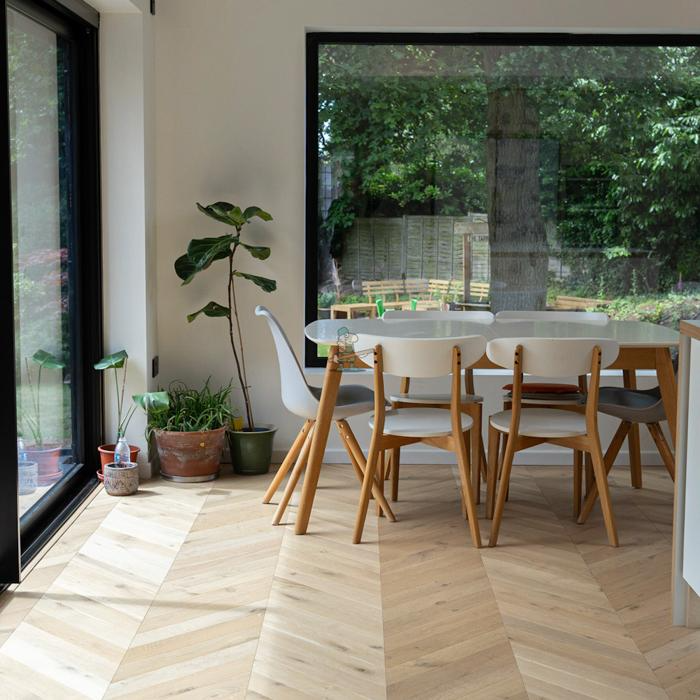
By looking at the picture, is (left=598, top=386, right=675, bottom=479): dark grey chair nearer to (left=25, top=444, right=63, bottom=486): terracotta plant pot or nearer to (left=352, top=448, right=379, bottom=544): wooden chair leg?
(left=352, top=448, right=379, bottom=544): wooden chair leg

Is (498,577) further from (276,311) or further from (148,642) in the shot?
(276,311)

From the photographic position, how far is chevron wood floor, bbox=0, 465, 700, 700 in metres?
2.95

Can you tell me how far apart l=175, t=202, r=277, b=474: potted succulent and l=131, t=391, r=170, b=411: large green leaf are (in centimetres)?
42

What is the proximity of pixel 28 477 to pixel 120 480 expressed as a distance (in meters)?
0.67

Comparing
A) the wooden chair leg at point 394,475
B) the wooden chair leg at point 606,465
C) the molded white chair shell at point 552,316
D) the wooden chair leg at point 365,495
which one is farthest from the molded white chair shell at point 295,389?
the molded white chair shell at point 552,316

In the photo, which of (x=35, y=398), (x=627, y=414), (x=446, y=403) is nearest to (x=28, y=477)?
(x=35, y=398)

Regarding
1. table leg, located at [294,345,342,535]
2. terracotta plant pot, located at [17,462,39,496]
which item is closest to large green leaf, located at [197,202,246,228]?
table leg, located at [294,345,342,535]

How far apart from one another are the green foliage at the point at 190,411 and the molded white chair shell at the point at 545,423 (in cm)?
154

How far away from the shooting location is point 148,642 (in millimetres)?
3195

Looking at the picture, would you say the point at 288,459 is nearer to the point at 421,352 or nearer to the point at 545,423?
the point at 421,352

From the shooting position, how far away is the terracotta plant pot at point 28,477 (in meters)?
4.23

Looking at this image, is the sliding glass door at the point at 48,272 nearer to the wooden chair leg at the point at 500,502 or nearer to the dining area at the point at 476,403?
the dining area at the point at 476,403

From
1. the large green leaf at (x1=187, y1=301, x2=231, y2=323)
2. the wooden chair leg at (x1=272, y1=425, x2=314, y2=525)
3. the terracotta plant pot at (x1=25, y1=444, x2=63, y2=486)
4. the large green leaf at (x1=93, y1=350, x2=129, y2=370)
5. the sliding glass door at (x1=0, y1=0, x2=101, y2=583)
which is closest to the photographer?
the sliding glass door at (x1=0, y1=0, x2=101, y2=583)

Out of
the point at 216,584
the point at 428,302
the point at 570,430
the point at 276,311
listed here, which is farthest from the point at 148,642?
the point at 428,302
